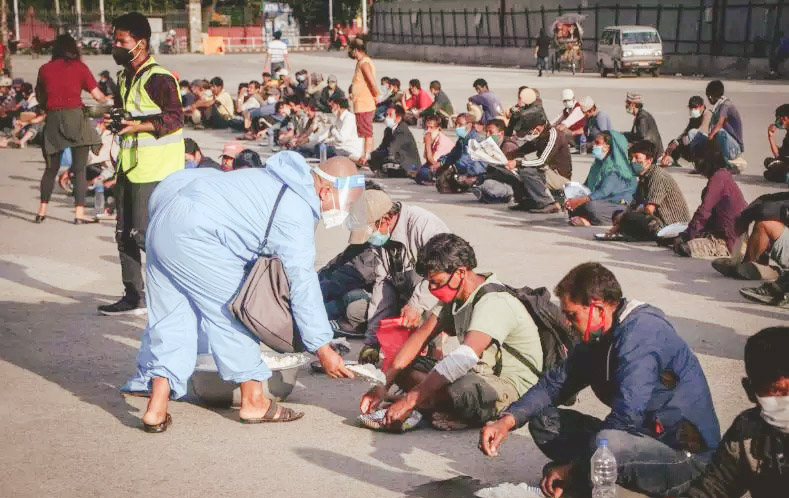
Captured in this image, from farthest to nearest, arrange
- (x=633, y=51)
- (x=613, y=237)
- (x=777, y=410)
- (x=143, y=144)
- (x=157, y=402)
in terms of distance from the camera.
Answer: (x=633, y=51) < (x=613, y=237) < (x=143, y=144) < (x=157, y=402) < (x=777, y=410)

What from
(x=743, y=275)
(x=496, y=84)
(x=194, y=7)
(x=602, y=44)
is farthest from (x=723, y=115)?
(x=194, y=7)

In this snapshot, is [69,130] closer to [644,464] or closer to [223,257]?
[223,257]

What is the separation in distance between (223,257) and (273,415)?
944 millimetres

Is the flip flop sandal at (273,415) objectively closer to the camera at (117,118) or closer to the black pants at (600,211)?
the camera at (117,118)

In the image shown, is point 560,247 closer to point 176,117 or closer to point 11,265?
point 176,117

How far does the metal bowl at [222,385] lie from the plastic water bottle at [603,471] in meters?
2.28

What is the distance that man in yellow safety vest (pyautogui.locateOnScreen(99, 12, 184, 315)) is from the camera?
25.9ft

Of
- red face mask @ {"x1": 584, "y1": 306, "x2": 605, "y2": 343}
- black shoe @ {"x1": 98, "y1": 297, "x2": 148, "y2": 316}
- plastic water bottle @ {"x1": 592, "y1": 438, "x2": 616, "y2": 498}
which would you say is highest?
red face mask @ {"x1": 584, "y1": 306, "x2": 605, "y2": 343}

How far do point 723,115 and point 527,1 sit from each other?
41.0m

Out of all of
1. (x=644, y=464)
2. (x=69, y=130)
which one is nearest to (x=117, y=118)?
(x=69, y=130)

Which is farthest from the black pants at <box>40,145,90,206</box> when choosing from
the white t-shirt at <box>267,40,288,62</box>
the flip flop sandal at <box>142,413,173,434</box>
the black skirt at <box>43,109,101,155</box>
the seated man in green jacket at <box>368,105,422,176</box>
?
the white t-shirt at <box>267,40,288,62</box>

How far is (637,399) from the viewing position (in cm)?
441

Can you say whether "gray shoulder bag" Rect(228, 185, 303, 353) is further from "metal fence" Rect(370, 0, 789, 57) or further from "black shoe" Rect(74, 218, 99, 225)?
"metal fence" Rect(370, 0, 789, 57)

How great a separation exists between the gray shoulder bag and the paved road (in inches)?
23.4
